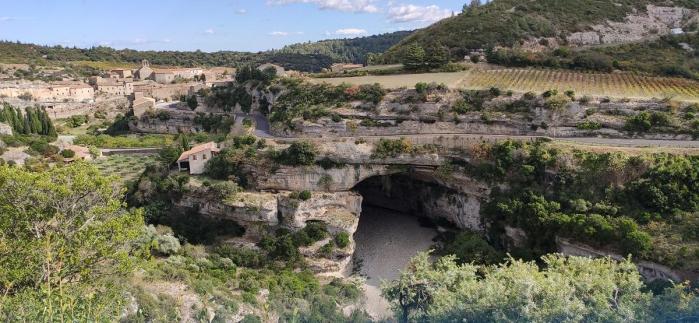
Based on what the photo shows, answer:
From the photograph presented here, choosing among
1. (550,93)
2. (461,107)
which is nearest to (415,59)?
(461,107)

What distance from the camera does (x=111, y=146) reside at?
6106cm

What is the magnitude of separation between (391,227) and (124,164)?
30859 mm

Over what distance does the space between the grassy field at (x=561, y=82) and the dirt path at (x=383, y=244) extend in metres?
12.6

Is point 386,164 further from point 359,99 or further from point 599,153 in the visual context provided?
point 599,153

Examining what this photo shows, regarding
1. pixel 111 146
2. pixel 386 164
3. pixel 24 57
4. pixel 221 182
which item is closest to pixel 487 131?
pixel 386 164

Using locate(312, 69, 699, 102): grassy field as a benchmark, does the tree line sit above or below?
below

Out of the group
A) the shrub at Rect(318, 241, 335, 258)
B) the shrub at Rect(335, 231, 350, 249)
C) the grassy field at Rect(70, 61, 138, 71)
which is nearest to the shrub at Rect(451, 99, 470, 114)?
the shrub at Rect(335, 231, 350, 249)

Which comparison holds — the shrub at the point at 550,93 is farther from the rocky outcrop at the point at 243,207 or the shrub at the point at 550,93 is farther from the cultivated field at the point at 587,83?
the rocky outcrop at the point at 243,207

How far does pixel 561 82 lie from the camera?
153 ft

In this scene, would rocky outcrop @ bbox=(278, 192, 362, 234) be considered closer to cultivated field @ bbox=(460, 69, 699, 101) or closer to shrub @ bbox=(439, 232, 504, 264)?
shrub @ bbox=(439, 232, 504, 264)

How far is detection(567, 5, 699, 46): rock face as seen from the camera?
211 feet

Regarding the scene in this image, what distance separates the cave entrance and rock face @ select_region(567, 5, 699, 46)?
1438 inches

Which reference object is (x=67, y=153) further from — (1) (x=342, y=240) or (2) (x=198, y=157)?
(1) (x=342, y=240)

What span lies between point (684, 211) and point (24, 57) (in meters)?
152
